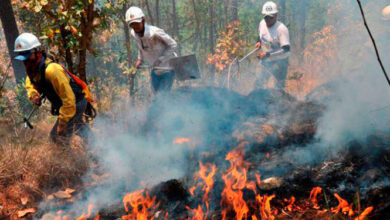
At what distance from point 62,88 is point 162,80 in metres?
2.19

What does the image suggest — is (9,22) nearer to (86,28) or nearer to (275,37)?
(86,28)

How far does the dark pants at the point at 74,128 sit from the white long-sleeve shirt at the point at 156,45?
1635mm

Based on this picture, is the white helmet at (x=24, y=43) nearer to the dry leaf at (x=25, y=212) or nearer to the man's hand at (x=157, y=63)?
the dry leaf at (x=25, y=212)

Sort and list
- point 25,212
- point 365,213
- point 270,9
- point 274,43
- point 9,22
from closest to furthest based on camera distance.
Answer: point 365,213 → point 25,212 → point 270,9 → point 274,43 → point 9,22

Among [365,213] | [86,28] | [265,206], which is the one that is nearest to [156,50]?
[86,28]

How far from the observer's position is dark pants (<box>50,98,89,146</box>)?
15.1 feet

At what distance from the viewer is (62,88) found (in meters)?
3.99

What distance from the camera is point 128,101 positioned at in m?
7.05

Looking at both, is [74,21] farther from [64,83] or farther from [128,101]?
[128,101]

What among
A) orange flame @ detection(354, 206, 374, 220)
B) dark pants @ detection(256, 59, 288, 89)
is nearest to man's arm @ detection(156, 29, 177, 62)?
dark pants @ detection(256, 59, 288, 89)

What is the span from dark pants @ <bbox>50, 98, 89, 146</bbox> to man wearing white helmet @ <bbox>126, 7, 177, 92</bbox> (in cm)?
158

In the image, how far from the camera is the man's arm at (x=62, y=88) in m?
3.92

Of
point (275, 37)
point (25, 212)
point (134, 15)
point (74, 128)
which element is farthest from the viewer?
point (275, 37)

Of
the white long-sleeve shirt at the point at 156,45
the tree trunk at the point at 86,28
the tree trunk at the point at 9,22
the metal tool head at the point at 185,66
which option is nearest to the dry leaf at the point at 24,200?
the tree trunk at the point at 86,28
